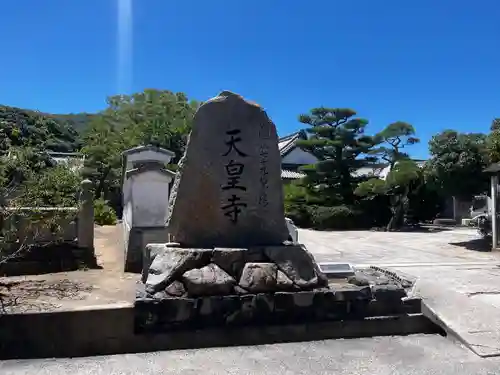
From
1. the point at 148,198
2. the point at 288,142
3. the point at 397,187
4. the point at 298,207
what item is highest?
the point at 288,142

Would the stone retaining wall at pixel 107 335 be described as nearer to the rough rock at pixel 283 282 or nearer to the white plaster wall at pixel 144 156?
the rough rock at pixel 283 282

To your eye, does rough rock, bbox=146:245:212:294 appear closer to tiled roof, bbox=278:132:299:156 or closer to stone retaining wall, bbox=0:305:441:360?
stone retaining wall, bbox=0:305:441:360

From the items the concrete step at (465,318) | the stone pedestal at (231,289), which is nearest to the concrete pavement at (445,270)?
the concrete step at (465,318)

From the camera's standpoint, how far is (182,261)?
498cm

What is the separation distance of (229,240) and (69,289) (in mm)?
2447

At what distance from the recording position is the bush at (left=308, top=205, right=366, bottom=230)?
78.7ft

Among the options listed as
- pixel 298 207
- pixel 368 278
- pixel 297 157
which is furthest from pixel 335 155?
pixel 368 278

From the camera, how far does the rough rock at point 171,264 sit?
4.80m

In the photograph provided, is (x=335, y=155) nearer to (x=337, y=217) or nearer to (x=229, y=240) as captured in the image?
(x=337, y=217)

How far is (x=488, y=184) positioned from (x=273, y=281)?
45.3 feet

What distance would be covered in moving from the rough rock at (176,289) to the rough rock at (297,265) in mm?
1094

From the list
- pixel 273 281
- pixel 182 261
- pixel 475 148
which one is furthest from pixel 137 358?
pixel 475 148

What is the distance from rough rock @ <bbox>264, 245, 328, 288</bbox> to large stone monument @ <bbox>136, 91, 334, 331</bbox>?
12 mm

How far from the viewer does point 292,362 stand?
4.16 meters
